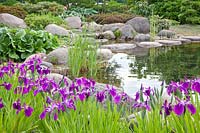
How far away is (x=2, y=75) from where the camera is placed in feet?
9.79

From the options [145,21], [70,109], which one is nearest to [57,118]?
[70,109]

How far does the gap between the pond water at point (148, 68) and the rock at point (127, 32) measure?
4.14 m

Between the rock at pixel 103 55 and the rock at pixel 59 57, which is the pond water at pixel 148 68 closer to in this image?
the rock at pixel 103 55

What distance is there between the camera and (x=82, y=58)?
255 inches

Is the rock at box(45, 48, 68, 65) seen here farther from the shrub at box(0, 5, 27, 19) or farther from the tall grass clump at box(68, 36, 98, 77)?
the shrub at box(0, 5, 27, 19)

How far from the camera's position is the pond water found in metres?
6.31

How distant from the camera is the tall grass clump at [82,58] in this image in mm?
6199

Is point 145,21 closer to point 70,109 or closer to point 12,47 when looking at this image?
point 12,47

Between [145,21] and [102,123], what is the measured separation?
1439 cm

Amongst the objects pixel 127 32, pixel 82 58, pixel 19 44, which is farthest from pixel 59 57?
pixel 127 32

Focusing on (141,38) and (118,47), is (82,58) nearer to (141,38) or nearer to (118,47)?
(118,47)

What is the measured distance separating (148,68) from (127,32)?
7.28 m

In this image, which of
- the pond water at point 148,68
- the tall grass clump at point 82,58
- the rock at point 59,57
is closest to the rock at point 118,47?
the pond water at point 148,68

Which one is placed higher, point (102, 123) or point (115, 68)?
point (102, 123)
